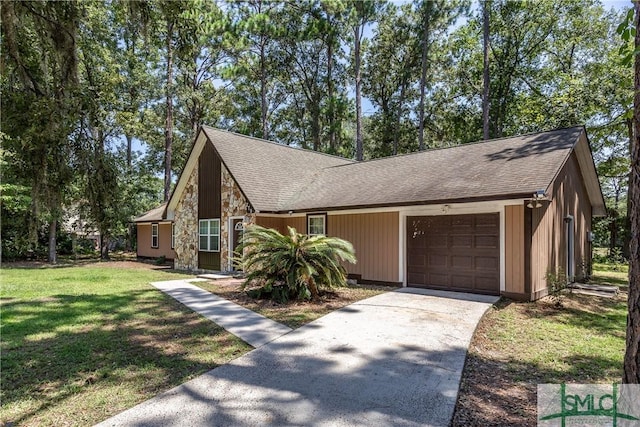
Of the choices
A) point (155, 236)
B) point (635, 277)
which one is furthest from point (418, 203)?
point (155, 236)

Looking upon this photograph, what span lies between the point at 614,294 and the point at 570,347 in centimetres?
561

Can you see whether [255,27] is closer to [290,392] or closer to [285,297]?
[285,297]

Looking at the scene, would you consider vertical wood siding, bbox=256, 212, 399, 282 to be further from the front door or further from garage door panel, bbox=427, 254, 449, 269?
the front door

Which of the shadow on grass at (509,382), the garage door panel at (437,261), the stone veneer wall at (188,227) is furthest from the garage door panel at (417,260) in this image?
the stone veneer wall at (188,227)

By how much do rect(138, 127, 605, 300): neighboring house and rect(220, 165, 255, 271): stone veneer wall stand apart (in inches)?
2.1

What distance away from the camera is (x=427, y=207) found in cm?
962

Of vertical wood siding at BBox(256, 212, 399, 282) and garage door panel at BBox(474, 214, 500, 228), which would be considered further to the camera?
vertical wood siding at BBox(256, 212, 399, 282)

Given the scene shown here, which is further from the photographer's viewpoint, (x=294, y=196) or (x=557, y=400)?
(x=294, y=196)

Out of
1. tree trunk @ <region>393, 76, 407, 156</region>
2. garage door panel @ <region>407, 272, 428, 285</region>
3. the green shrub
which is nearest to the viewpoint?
the green shrub

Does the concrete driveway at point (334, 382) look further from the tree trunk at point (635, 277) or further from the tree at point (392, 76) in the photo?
the tree at point (392, 76)

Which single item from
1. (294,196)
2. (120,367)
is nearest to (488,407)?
(120,367)

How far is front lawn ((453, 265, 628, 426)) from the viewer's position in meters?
3.47

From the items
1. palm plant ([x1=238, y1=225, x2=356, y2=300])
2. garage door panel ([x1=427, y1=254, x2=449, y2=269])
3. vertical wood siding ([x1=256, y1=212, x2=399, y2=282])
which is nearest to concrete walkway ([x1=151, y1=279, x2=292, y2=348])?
palm plant ([x1=238, y1=225, x2=356, y2=300])

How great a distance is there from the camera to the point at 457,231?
9305 mm
